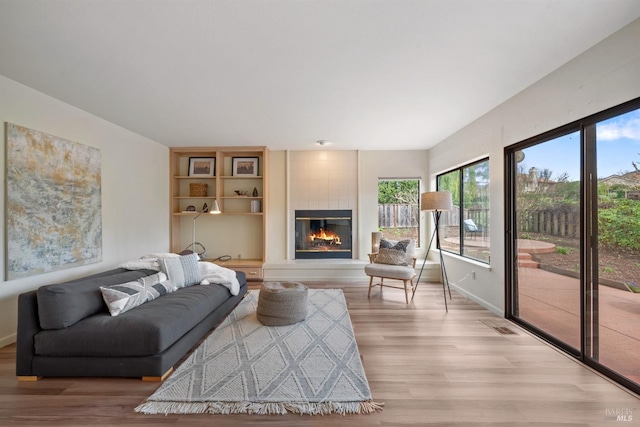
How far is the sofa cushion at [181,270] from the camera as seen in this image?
304cm

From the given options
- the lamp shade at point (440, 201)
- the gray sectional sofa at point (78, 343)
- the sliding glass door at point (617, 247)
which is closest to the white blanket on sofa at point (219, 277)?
the gray sectional sofa at point (78, 343)

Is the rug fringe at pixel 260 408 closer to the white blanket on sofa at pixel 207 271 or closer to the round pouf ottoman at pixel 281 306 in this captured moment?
the round pouf ottoman at pixel 281 306

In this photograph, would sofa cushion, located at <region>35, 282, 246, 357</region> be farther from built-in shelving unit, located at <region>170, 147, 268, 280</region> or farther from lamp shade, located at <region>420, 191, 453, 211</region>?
lamp shade, located at <region>420, 191, 453, 211</region>

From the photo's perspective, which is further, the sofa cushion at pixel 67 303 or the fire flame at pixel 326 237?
the fire flame at pixel 326 237

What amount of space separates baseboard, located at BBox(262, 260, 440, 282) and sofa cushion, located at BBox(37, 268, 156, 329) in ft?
8.97

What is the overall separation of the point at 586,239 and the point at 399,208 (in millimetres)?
3272

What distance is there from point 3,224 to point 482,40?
429 centimetres

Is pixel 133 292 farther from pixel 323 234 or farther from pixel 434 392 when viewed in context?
pixel 323 234

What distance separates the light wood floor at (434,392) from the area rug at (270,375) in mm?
71

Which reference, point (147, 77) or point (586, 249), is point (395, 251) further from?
point (147, 77)

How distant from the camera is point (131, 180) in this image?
13.1 ft

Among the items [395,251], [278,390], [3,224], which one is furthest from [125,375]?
[395,251]

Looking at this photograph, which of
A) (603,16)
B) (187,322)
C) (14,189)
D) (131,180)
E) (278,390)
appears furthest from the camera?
(131,180)

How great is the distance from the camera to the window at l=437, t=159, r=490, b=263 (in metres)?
3.65
